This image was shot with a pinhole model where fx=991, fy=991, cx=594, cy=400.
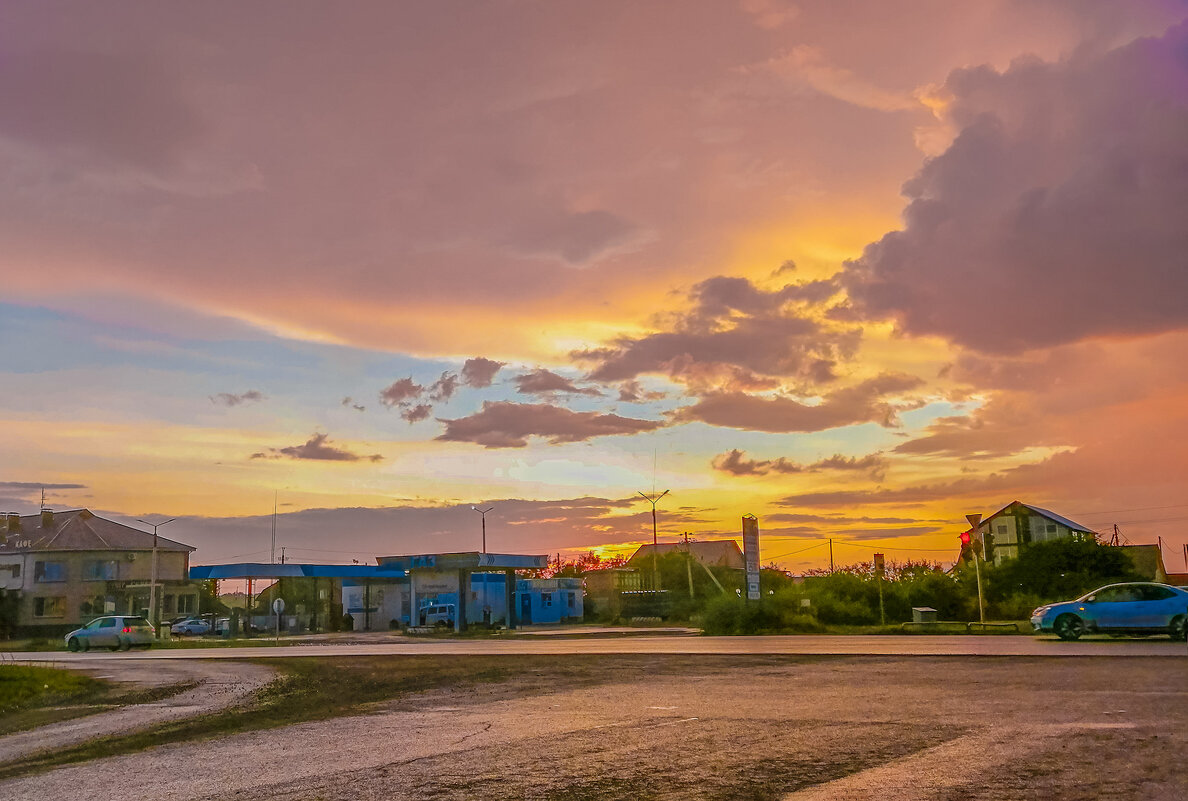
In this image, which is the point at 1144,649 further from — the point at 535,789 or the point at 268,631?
the point at 268,631

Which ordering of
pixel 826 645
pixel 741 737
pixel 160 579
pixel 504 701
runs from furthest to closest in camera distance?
pixel 160 579 < pixel 826 645 < pixel 504 701 < pixel 741 737

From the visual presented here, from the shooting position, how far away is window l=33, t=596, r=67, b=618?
250ft

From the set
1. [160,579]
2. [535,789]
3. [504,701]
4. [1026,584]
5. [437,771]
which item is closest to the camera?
[535,789]

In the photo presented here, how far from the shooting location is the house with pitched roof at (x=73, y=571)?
75812 millimetres

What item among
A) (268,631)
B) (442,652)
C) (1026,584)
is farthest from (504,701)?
(268,631)

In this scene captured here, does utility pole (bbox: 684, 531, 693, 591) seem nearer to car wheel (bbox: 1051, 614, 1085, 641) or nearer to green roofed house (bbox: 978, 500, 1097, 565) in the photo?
green roofed house (bbox: 978, 500, 1097, 565)

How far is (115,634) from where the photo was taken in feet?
143

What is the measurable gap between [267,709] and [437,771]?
7.33m

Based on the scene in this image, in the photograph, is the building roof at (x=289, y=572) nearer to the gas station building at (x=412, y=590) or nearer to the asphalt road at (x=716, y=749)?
the gas station building at (x=412, y=590)

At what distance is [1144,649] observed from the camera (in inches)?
862

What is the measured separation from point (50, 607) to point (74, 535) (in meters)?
6.07

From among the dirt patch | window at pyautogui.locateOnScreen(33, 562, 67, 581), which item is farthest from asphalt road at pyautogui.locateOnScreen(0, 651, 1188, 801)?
window at pyautogui.locateOnScreen(33, 562, 67, 581)

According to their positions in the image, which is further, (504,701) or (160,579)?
(160,579)

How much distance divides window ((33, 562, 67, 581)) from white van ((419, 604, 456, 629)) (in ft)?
102
